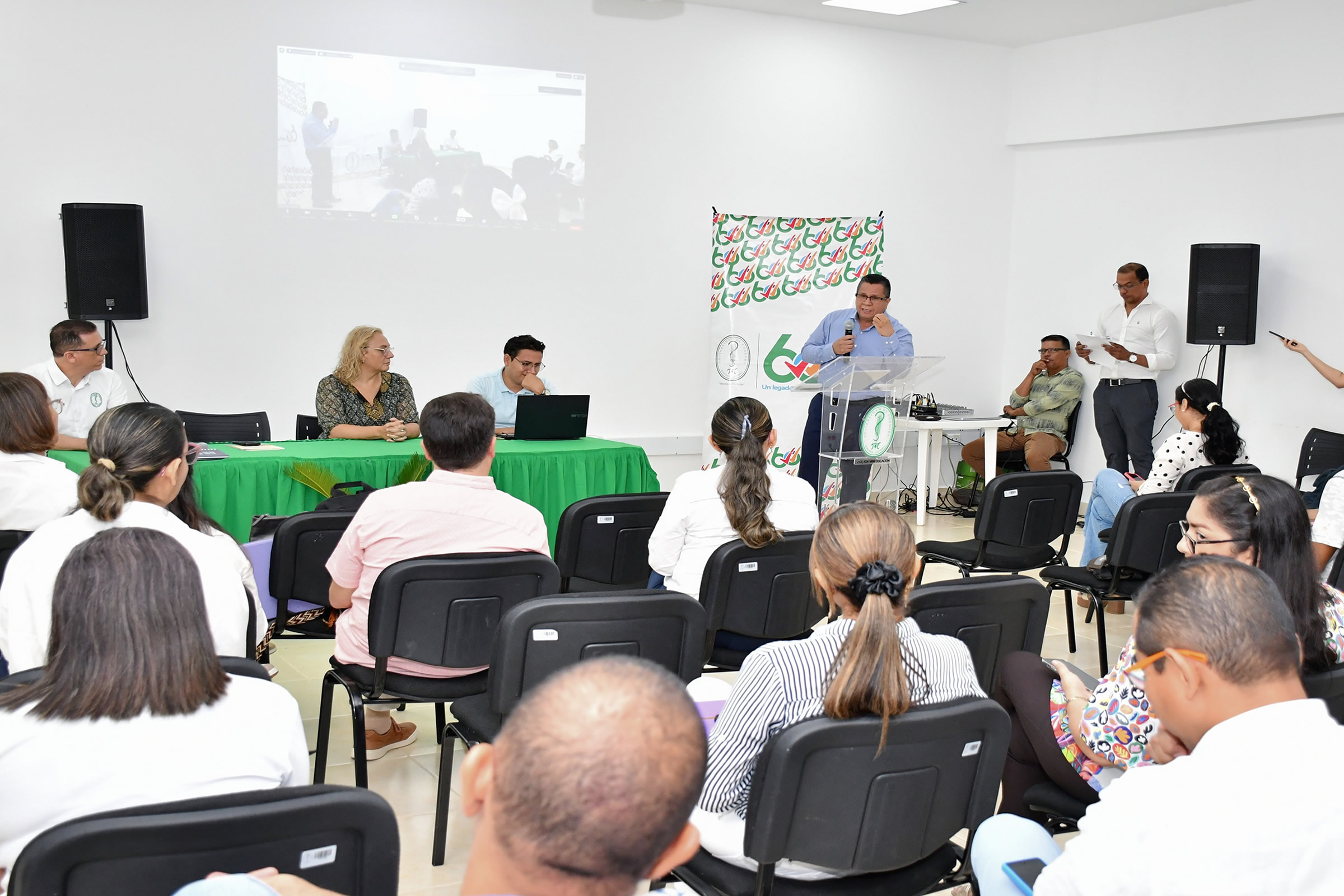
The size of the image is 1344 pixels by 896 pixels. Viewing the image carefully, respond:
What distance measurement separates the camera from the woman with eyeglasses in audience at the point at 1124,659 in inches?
86.9

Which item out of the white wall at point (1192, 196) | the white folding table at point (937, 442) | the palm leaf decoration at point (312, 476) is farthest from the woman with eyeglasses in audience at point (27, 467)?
the white wall at point (1192, 196)

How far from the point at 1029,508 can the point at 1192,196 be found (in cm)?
430

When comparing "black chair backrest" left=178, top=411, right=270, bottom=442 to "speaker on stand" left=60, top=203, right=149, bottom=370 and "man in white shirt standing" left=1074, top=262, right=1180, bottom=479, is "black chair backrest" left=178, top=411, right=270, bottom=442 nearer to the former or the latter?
"speaker on stand" left=60, top=203, right=149, bottom=370

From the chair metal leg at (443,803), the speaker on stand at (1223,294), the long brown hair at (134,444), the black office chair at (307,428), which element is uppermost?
the speaker on stand at (1223,294)

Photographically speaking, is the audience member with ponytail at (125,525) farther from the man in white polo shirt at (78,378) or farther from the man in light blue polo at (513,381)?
the man in light blue polo at (513,381)

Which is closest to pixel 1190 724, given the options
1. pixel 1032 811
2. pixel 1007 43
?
pixel 1032 811

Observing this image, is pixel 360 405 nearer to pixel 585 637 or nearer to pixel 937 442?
pixel 585 637

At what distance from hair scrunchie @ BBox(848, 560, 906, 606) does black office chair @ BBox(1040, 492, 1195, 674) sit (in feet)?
7.98

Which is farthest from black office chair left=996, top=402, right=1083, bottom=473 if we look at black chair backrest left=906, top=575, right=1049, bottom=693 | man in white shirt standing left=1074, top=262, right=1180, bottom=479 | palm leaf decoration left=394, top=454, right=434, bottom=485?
black chair backrest left=906, top=575, right=1049, bottom=693

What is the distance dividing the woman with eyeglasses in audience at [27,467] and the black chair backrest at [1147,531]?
3609mm

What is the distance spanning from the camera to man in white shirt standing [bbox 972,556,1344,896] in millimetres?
1342

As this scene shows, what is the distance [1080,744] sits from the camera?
222 centimetres

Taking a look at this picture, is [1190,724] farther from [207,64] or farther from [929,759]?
[207,64]

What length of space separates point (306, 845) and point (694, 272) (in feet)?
22.0
